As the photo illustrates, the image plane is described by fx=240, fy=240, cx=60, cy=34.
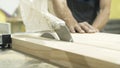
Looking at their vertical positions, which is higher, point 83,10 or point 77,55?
point 83,10

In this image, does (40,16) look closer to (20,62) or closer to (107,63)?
(20,62)

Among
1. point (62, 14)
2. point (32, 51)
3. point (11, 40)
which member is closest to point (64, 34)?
point (32, 51)

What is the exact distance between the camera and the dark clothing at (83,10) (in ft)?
4.86

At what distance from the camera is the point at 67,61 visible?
1.73ft

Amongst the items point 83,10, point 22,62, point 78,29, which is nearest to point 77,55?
point 22,62

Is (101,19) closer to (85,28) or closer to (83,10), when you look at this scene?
(83,10)

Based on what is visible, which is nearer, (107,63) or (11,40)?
(107,63)

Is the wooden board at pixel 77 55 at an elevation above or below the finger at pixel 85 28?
below

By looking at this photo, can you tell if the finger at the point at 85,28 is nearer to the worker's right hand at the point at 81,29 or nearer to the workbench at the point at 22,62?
the worker's right hand at the point at 81,29

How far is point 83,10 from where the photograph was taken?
1.50 m

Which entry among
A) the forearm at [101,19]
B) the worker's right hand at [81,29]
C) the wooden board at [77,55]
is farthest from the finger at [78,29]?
the wooden board at [77,55]

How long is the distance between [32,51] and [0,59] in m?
0.09

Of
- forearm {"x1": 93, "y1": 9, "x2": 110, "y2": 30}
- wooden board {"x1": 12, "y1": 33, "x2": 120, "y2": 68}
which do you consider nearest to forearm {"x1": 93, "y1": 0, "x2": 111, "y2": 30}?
forearm {"x1": 93, "y1": 9, "x2": 110, "y2": 30}

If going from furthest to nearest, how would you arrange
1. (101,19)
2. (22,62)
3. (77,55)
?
1. (101,19)
2. (22,62)
3. (77,55)
